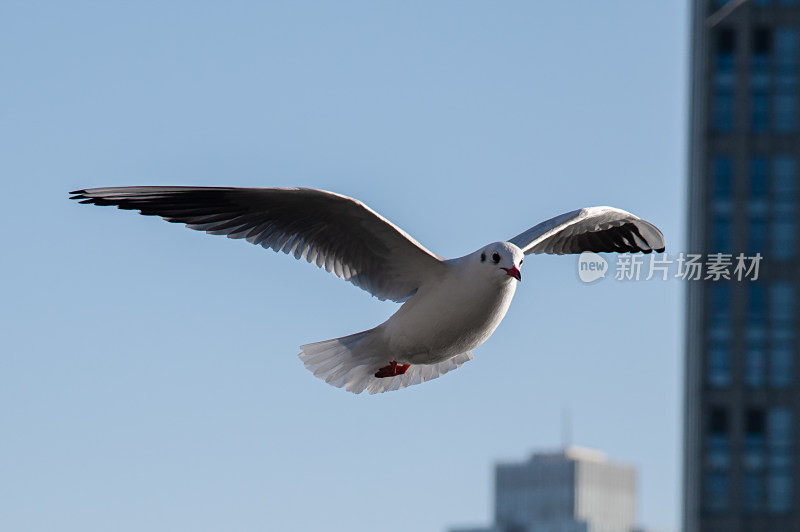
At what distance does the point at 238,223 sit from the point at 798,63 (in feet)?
203

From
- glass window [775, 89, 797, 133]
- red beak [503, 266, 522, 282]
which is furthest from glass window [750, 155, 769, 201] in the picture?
red beak [503, 266, 522, 282]

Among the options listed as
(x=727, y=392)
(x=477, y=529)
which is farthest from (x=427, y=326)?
(x=477, y=529)

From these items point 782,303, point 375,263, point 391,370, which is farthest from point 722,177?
point 375,263

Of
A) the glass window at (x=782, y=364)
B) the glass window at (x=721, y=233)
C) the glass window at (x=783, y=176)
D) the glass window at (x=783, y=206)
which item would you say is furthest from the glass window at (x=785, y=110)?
the glass window at (x=782, y=364)

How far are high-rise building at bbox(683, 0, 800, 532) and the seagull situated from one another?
189ft

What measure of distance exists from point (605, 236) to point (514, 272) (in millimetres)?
4201

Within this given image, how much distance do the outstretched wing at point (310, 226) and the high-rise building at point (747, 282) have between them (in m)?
58.2

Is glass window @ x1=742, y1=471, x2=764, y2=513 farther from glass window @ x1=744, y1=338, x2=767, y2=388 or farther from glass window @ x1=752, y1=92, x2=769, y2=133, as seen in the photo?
glass window @ x1=752, y1=92, x2=769, y2=133

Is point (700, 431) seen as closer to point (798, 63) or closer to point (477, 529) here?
point (798, 63)

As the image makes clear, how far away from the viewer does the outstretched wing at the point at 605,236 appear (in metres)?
15.4

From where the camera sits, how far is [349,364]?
14508 millimetres

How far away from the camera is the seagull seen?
42.0ft

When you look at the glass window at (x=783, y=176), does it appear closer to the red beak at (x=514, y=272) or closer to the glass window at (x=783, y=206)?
the glass window at (x=783, y=206)

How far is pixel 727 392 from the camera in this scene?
71125 millimetres
